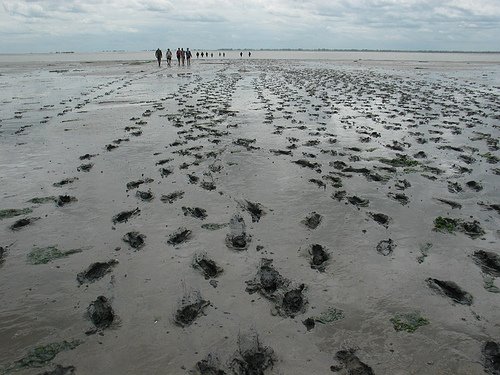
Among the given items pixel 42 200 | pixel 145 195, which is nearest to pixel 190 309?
pixel 145 195

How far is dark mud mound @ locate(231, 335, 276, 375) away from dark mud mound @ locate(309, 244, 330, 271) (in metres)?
2.02

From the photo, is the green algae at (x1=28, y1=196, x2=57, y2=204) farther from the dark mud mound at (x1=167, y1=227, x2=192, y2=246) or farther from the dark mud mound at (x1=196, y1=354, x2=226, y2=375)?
the dark mud mound at (x1=196, y1=354, x2=226, y2=375)

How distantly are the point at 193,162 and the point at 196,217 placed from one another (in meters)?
3.77

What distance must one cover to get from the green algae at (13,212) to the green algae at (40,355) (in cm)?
455

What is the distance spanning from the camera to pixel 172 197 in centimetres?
915

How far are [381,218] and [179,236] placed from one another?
14.0ft

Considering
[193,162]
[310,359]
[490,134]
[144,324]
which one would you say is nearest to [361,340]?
[310,359]

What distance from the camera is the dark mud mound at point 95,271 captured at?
6.14 metres

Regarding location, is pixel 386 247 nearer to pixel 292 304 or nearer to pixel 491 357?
pixel 292 304

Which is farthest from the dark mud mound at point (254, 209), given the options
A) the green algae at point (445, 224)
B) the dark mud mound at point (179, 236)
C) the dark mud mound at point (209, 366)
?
the dark mud mound at point (209, 366)

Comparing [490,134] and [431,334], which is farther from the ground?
[490,134]

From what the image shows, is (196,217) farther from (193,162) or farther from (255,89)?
(255,89)

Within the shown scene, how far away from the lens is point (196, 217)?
26.8 feet

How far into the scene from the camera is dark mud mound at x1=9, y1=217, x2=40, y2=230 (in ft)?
25.5
